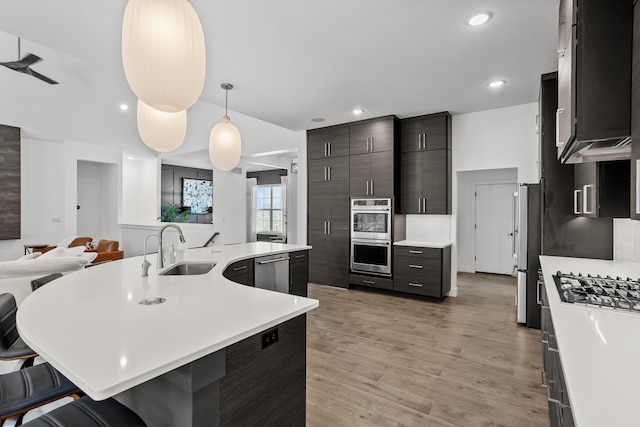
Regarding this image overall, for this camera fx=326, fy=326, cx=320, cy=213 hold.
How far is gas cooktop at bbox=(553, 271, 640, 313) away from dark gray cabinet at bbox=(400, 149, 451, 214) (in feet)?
9.51

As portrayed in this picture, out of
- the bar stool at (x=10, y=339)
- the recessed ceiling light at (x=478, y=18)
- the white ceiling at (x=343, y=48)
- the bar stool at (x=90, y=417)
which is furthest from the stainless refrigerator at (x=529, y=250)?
the bar stool at (x=10, y=339)

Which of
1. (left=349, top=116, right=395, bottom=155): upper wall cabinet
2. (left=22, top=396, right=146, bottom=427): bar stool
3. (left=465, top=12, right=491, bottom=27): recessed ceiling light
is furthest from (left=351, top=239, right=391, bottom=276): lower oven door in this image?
(left=22, top=396, right=146, bottom=427): bar stool

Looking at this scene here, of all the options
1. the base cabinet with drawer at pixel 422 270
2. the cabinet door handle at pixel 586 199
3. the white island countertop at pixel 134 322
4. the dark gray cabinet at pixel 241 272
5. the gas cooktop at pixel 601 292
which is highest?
the cabinet door handle at pixel 586 199

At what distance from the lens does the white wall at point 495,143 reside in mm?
4375

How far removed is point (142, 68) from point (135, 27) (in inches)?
6.9

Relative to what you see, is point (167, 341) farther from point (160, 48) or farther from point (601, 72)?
point (601, 72)

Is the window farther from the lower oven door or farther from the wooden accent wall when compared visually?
the wooden accent wall

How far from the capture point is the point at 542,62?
3145 mm

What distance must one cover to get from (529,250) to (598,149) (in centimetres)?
228

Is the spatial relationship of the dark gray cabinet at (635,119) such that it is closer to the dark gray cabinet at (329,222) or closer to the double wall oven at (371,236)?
the double wall oven at (371,236)

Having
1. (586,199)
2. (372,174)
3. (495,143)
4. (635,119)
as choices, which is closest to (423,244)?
(372,174)

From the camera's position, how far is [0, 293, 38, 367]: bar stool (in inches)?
66.0

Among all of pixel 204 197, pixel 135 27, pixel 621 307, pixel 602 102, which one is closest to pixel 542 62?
pixel 602 102

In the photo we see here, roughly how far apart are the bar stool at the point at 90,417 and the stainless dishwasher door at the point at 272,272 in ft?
6.89
